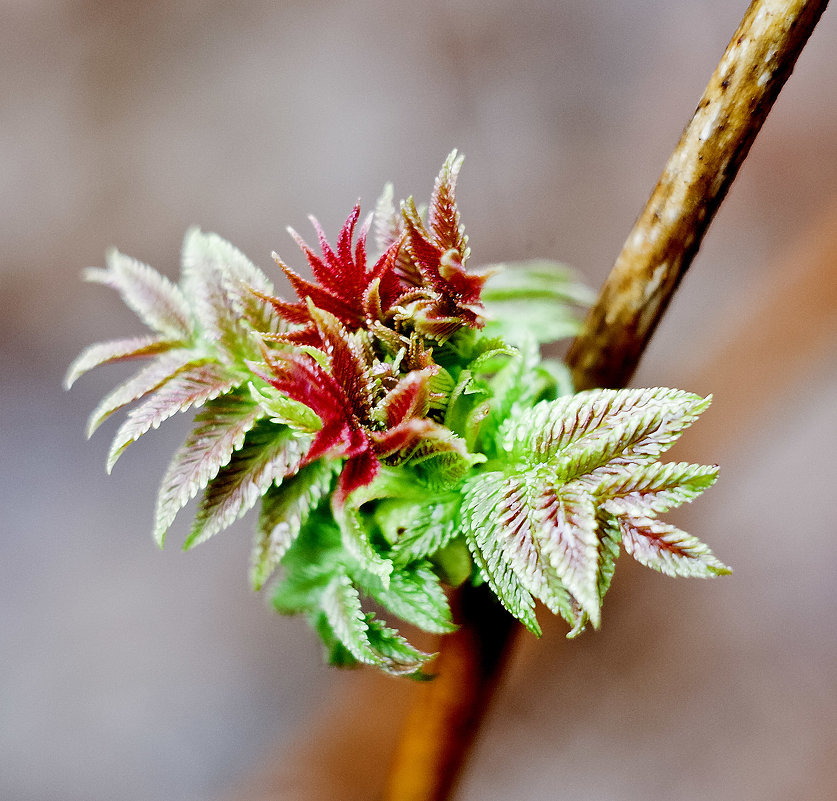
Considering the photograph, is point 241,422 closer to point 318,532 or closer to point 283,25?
point 318,532

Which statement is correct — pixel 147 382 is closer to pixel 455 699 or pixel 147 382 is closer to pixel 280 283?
pixel 455 699

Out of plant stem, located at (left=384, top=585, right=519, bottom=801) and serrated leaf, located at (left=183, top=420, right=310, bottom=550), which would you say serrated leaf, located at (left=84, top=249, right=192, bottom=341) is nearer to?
serrated leaf, located at (left=183, top=420, right=310, bottom=550)

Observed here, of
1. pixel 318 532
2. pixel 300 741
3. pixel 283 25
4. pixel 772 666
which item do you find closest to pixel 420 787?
pixel 318 532

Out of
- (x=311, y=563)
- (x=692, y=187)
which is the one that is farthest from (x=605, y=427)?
(x=311, y=563)

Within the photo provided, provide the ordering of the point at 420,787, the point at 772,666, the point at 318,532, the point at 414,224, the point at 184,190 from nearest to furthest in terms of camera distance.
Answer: the point at 414,224 → the point at 318,532 → the point at 420,787 → the point at 772,666 → the point at 184,190

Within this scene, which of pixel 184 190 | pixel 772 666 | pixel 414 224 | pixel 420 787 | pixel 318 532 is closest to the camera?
pixel 414 224

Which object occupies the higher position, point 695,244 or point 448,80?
point 448,80

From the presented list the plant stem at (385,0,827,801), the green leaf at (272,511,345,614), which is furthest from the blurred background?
the green leaf at (272,511,345,614)
